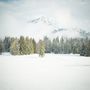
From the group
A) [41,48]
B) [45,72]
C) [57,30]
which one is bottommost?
[45,72]

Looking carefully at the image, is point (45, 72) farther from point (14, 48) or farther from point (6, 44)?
point (6, 44)

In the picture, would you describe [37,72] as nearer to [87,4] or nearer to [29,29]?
[29,29]

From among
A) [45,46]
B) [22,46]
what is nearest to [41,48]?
[45,46]

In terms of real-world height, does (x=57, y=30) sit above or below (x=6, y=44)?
above

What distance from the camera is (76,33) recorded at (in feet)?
10.7

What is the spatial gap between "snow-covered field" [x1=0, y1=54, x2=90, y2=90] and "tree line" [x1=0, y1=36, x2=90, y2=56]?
0.07 meters

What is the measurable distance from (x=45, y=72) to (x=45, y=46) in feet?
1.15

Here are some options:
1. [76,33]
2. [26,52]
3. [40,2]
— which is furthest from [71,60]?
[40,2]

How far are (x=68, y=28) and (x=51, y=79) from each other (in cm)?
73

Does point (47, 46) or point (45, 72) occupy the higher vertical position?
point (47, 46)

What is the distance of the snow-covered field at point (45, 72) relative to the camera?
3.14 metres

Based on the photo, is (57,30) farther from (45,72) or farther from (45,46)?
(45,72)

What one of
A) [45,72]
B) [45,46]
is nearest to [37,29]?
[45,46]

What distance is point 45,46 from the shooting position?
10.6ft
